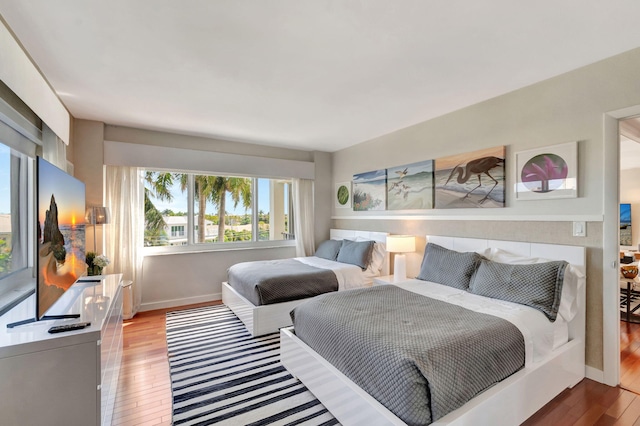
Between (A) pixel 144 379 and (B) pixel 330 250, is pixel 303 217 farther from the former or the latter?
(A) pixel 144 379

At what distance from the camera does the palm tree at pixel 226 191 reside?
4.59 metres

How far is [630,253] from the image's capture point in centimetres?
487

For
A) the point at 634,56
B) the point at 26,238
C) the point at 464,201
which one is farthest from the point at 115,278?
the point at 634,56

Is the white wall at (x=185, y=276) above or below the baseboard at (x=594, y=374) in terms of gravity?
above

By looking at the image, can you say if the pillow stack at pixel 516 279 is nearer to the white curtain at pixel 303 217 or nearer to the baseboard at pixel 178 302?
the white curtain at pixel 303 217

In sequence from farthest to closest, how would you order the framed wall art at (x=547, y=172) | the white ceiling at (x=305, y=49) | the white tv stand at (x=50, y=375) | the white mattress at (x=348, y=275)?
the white mattress at (x=348, y=275), the framed wall art at (x=547, y=172), the white ceiling at (x=305, y=49), the white tv stand at (x=50, y=375)

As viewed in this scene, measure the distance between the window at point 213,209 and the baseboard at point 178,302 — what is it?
2.60 ft

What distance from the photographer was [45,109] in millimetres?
2211

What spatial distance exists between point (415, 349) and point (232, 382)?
1.53 meters

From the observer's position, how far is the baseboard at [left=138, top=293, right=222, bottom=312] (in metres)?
3.95

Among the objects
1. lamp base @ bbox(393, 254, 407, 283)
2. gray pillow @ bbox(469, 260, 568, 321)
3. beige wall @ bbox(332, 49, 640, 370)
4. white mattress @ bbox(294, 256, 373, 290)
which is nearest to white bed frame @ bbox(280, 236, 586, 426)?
beige wall @ bbox(332, 49, 640, 370)

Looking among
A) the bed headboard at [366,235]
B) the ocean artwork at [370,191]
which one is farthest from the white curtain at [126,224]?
the ocean artwork at [370,191]

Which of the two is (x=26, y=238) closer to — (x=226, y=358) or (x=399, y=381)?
(x=226, y=358)

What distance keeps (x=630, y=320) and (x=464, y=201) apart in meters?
2.47
